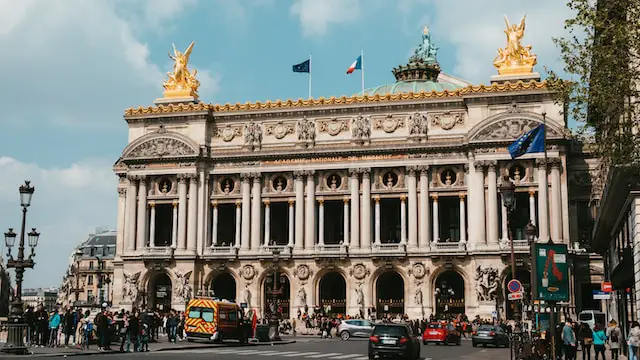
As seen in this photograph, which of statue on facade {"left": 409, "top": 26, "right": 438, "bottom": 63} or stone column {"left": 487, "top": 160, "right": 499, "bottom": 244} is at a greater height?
statue on facade {"left": 409, "top": 26, "right": 438, "bottom": 63}

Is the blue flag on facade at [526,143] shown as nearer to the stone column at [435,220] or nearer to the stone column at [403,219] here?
the stone column at [435,220]

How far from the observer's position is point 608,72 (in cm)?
2631

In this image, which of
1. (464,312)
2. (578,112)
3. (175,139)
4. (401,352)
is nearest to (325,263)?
(464,312)

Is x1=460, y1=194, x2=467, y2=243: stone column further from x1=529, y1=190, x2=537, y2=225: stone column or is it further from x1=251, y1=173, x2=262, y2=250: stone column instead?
x1=251, y1=173, x2=262, y2=250: stone column

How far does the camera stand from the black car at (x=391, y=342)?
36719 millimetres

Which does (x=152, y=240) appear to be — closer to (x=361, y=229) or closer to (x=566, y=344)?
(x=361, y=229)

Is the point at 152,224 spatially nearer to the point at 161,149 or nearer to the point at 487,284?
the point at 161,149

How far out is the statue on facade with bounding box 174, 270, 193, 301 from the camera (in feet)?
252

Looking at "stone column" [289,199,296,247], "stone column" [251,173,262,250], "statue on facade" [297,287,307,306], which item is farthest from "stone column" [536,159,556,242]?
"stone column" [251,173,262,250]

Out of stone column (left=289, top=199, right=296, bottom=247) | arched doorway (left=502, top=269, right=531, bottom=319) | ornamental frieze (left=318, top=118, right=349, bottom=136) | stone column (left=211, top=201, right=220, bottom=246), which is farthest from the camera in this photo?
stone column (left=211, top=201, right=220, bottom=246)

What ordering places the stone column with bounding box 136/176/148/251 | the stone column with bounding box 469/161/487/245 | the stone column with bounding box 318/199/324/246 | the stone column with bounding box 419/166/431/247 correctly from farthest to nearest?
the stone column with bounding box 136/176/148/251 → the stone column with bounding box 318/199/324/246 → the stone column with bounding box 419/166/431/247 → the stone column with bounding box 469/161/487/245

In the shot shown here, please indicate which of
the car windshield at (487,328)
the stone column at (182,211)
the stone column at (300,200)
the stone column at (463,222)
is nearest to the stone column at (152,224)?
the stone column at (182,211)

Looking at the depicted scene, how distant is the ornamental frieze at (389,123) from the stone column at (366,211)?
3.86 meters

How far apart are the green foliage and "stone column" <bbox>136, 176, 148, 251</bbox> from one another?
56.4 metres
